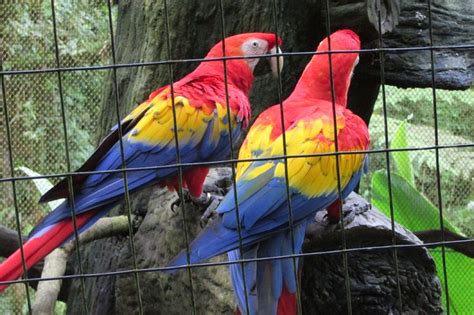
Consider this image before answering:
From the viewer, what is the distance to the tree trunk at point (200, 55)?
4.69 ft

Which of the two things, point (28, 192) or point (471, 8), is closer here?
point (471, 8)

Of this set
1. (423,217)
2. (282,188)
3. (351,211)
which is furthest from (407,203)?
(282,188)

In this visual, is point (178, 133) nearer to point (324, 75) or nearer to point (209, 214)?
point (209, 214)

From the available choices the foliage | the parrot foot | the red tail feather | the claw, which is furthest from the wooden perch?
the foliage

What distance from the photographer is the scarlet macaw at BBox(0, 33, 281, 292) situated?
1210mm

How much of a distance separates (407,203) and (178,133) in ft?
2.24

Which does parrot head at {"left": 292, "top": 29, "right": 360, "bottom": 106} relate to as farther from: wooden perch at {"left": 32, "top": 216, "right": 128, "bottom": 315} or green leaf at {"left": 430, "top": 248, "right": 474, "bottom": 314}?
green leaf at {"left": 430, "top": 248, "right": 474, "bottom": 314}

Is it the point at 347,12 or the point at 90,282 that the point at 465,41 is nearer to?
the point at 347,12

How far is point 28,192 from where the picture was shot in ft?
6.39

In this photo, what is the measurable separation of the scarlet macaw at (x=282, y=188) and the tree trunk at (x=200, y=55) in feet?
0.65

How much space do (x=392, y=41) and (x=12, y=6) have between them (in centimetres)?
96

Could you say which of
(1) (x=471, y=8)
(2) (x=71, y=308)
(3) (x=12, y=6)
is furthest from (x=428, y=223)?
(3) (x=12, y=6)

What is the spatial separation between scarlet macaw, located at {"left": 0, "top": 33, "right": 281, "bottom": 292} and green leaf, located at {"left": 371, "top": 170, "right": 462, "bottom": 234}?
50 centimetres

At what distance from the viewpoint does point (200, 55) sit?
1561 mm
